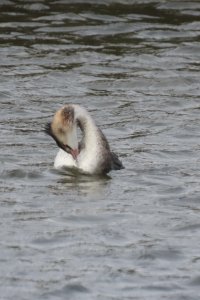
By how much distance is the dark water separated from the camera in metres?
10.2

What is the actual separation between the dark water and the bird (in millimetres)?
154

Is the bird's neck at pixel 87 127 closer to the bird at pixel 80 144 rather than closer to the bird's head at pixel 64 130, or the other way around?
the bird at pixel 80 144

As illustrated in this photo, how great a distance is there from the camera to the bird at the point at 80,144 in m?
13.2

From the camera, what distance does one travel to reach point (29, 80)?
58.6 feet

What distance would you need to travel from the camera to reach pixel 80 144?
44.7 ft

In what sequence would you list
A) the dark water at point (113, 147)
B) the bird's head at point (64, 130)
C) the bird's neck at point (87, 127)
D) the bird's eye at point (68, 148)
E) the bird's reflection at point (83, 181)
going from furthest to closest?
the bird's neck at point (87, 127) < the bird's eye at point (68, 148) < the bird's head at point (64, 130) < the bird's reflection at point (83, 181) < the dark water at point (113, 147)

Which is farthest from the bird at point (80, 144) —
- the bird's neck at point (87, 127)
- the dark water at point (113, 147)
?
the dark water at point (113, 147)

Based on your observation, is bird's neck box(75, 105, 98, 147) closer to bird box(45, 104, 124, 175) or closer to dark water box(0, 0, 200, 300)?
bird box(45, 104, 124, 175)

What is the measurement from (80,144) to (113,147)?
1275 millimetres

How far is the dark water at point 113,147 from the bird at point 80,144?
154 mm

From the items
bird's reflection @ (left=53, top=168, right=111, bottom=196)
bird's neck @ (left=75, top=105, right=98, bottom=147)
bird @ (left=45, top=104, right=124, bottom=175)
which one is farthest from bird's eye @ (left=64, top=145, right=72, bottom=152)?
bird's reflection @ (left=53, top=168, right=111, bottom=196)

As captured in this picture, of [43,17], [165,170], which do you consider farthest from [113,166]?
[43,17]

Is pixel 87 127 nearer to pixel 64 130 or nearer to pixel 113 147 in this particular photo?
pixel 64 130

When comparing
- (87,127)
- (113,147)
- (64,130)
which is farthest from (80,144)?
(113,147)
